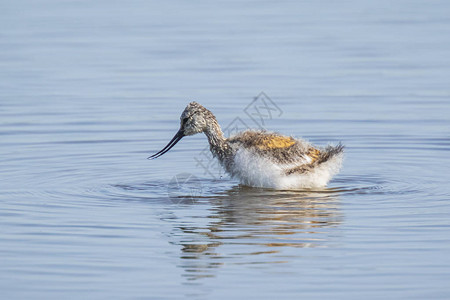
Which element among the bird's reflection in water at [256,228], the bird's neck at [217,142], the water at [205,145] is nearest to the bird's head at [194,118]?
the bird's neck at [217,142]

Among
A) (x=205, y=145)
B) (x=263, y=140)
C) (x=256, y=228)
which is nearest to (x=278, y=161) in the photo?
(x=263, y=140)

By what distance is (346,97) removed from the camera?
15.7m

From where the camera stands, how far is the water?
7805 millimetres

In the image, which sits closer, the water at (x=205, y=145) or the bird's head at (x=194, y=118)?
the water at (x=205, y=145)

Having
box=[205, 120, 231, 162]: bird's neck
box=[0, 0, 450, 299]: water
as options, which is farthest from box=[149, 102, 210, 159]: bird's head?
box=[0, 0, 450, 299]: water

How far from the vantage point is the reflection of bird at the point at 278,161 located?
10.8 meters

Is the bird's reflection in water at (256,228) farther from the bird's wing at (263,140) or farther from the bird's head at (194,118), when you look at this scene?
the bird's head at (194,118)

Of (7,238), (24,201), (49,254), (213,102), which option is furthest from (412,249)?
(213,102)

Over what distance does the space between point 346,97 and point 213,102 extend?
7.24ft

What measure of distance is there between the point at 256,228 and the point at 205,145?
4.60 meters

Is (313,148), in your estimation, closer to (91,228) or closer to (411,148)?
(411,148)

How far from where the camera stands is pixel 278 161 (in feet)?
35.4

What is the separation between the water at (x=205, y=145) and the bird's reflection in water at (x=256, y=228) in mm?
29

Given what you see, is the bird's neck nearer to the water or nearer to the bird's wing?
the bird's wing
